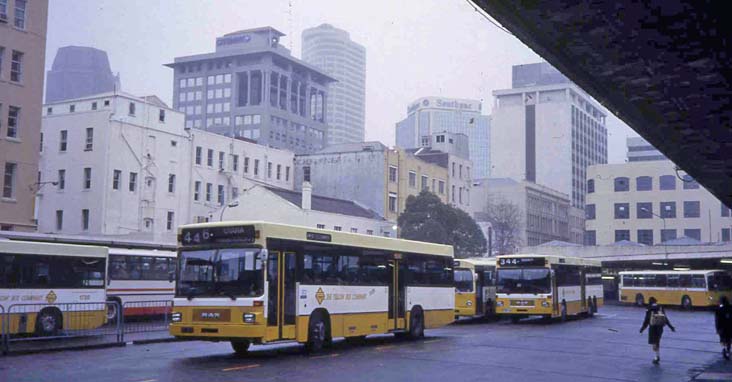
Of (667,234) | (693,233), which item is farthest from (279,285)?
(667,234)

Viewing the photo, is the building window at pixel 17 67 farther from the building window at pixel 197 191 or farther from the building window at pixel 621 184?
the building window at pixel 621 184

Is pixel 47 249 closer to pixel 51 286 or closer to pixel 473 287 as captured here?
pixel 51 286

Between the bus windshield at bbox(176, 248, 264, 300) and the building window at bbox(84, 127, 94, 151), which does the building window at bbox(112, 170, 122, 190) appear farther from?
the bus windshield at bbox(176, 248, 264, 300)

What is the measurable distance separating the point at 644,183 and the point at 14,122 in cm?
8149

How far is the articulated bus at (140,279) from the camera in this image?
110ft

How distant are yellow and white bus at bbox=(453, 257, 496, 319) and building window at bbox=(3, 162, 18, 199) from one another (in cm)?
2551

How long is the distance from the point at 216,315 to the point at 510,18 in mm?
11396

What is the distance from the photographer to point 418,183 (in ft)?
278

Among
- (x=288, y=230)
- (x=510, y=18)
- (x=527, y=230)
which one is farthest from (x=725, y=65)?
(x=527, y=230)

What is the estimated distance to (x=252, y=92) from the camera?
514ft

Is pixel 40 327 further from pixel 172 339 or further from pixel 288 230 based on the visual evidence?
pixel 288 230

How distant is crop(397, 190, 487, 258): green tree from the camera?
234 ft

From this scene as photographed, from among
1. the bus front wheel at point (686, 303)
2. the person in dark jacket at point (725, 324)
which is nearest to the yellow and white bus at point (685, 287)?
the bus front wheel at point (686, 303)

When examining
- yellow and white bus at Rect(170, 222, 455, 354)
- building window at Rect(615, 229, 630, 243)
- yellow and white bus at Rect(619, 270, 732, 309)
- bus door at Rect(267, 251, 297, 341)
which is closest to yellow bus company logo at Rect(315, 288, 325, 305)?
yellow and white bus at Rect(170, 222, 455, 354)
